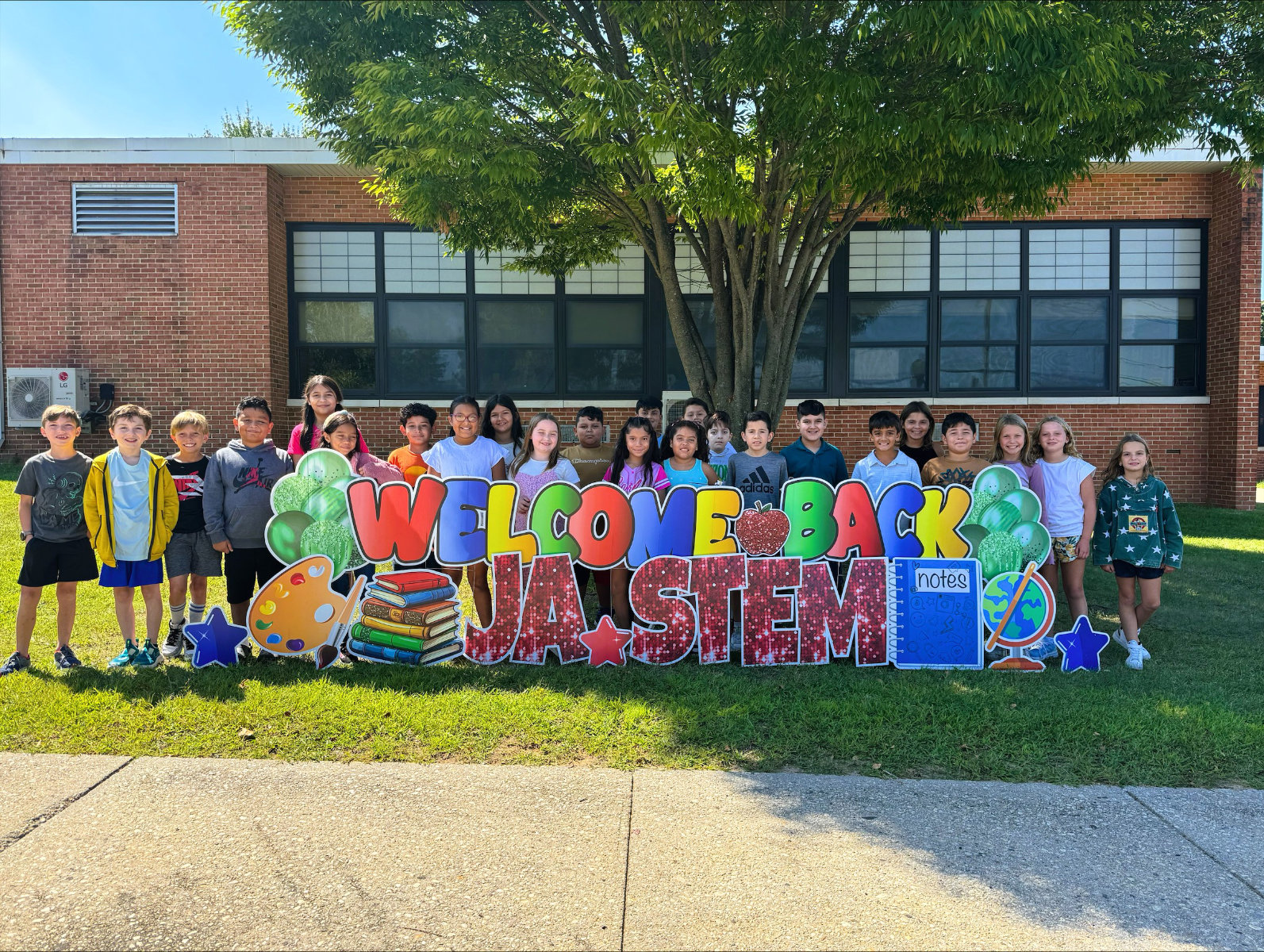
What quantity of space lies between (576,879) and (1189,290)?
14.6m

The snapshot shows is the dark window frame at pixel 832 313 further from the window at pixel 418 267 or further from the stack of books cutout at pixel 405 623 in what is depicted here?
the stack of books cutout at pixel 405 623

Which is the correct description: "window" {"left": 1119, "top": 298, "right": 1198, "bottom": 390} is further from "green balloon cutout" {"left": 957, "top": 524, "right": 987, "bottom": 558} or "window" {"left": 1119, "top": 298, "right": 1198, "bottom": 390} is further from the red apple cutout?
the red apple cutout

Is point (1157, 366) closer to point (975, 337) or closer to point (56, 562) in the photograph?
point (975, 337)

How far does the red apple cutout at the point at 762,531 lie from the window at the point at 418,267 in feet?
30.2

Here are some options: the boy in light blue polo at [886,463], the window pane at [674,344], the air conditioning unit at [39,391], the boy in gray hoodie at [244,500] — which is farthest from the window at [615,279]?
the boy in gray hoodie at [244,500]

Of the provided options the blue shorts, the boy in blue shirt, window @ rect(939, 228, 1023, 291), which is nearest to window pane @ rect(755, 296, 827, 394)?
window @ rect(939, 228, 1023, 291)

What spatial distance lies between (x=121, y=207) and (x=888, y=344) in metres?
11.5

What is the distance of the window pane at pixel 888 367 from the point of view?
13766 mm

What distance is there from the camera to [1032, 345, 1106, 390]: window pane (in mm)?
13820

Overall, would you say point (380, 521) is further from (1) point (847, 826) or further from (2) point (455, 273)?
(2) point (455, 273)

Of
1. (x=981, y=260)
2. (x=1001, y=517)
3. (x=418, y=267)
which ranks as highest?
(x=981, y=260)

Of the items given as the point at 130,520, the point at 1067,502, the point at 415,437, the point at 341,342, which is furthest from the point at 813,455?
the point at 341,342

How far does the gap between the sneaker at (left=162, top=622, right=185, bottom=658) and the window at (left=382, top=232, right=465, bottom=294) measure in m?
8.79

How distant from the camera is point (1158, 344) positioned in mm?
13891
